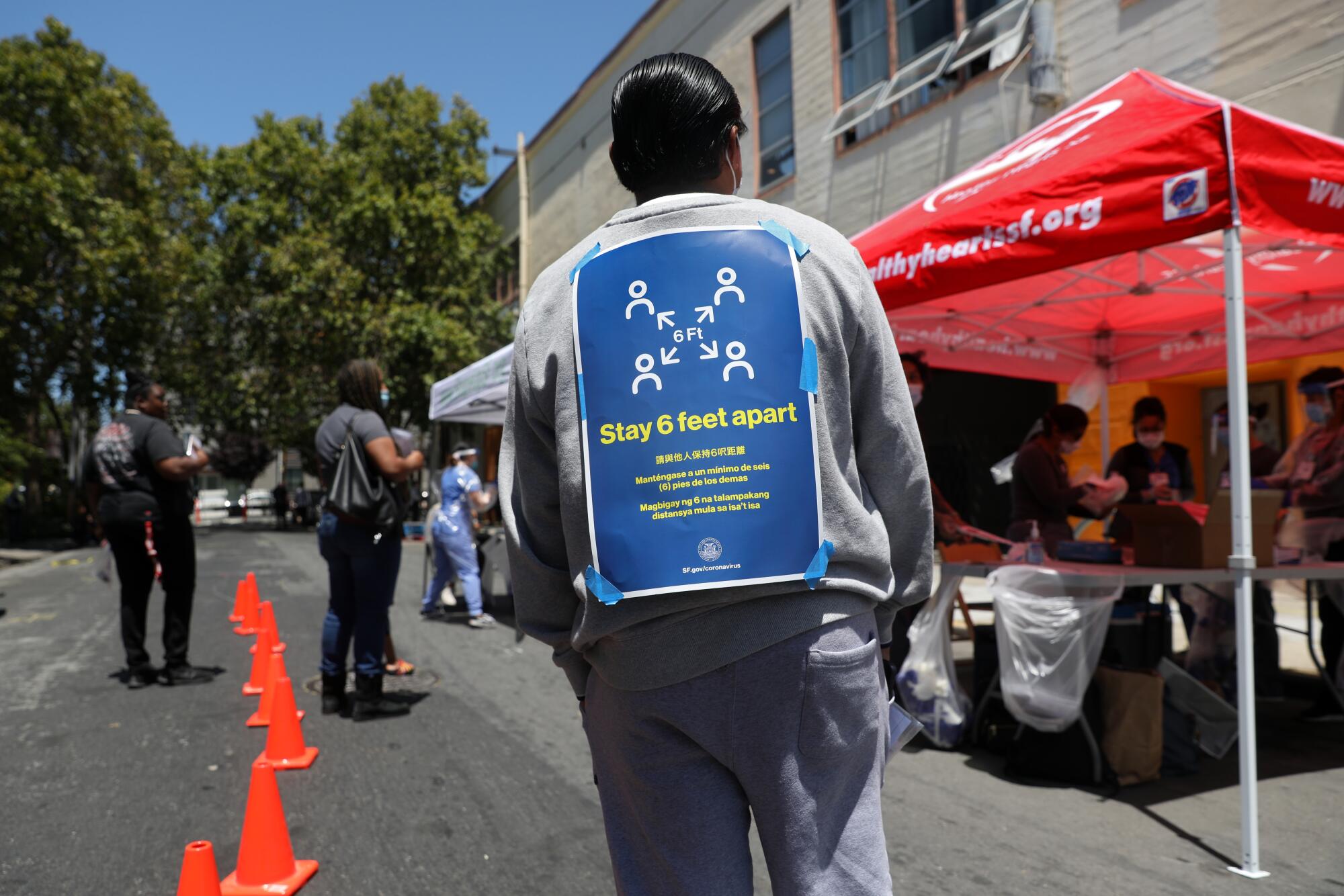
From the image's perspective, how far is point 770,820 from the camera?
4.58 feet

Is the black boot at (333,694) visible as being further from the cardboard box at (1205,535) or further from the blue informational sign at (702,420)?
the blue informational sign at (702,420)

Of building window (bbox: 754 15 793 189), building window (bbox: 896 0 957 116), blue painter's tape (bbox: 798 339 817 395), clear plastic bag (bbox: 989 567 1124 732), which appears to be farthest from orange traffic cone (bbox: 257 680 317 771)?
building window (bbox: 754 15 793 189)

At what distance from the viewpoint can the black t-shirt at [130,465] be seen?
5.61 meters

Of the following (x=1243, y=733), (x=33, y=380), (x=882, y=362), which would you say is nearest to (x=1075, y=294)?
(x=1243, y=733)

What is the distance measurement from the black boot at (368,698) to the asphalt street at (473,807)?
9 centimetres

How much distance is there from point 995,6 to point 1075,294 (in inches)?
250

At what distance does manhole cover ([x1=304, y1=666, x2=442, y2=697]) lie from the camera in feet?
19.5

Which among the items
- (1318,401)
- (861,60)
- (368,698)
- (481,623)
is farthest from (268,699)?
(861,60)

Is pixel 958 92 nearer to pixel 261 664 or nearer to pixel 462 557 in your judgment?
pixel 462 557

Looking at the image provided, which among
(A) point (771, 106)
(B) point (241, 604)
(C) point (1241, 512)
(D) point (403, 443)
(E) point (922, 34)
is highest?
(A) point (771, 106)

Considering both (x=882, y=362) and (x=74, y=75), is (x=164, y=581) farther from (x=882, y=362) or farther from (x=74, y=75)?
(x=74, y=75)

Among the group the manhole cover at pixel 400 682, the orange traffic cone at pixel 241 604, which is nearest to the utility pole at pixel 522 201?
the orange traffic cone at pixel 241 604

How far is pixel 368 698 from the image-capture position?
5.18 meters

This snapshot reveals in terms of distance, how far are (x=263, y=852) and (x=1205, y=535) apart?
3997mm
